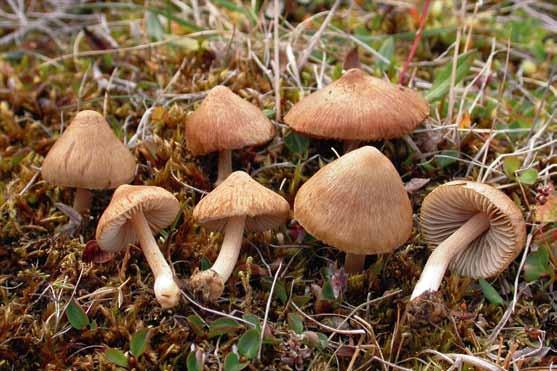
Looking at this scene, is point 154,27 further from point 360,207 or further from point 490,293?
point 490,293

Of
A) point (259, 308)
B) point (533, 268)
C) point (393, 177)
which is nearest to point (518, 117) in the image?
point (533, 268)

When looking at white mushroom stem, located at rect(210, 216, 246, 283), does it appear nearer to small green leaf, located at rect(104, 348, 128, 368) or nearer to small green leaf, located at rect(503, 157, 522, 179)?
small green leaf, located at rect(104, 348, 128, 368)

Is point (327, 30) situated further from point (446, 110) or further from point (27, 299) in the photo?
point (27, 299)

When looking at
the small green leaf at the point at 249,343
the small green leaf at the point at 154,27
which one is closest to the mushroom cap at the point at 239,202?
the small green leaf at the point at 249,343

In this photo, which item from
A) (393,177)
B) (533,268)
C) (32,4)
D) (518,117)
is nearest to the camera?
(393,177)

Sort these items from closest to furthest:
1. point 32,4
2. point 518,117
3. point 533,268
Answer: point 533,268
point 518,117
point 32,4

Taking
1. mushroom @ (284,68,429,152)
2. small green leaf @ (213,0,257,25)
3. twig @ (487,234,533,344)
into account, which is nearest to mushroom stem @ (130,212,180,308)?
mushroom @ (284,68,429,152)
